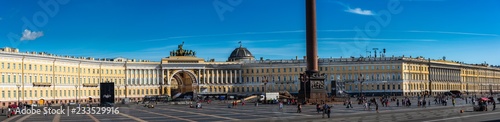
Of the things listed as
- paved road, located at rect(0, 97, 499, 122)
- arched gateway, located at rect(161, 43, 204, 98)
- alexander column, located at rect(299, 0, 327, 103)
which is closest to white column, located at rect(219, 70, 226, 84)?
arched gateway, located at rect(161, 43, 204, 98)

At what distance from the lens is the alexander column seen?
63.0m

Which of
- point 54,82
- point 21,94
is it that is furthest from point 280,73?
point 21,94

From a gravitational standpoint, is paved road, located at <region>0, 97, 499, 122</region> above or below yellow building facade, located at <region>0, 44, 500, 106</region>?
below

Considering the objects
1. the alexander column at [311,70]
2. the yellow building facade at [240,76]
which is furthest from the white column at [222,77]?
the alexander column at [311,70]

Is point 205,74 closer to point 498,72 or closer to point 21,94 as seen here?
point 21,94

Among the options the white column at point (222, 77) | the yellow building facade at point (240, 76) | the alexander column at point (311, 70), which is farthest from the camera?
the white column at point (222, 77)

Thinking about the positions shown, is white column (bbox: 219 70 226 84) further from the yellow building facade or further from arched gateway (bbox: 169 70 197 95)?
arched gateway (bbox: 169 70 197 95)

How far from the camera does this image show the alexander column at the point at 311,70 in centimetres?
6300

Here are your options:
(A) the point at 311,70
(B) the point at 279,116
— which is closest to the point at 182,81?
(A) the point at 311,70

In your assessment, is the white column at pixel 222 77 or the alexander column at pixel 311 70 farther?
the white column at pixel 222 77

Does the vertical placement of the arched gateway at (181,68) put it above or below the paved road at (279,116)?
above

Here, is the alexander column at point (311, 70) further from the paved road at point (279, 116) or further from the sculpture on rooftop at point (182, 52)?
the sculpture on rooftop at point (182, 52)

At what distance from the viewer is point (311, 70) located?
6431 cm

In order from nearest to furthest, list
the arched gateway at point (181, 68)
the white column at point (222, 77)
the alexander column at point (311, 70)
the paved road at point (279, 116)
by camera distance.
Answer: the paved road at point (279, 116) → the alexander column at point (311, 70) → the arched gateway at point (181, 68) → the white column at point (222, 77)
